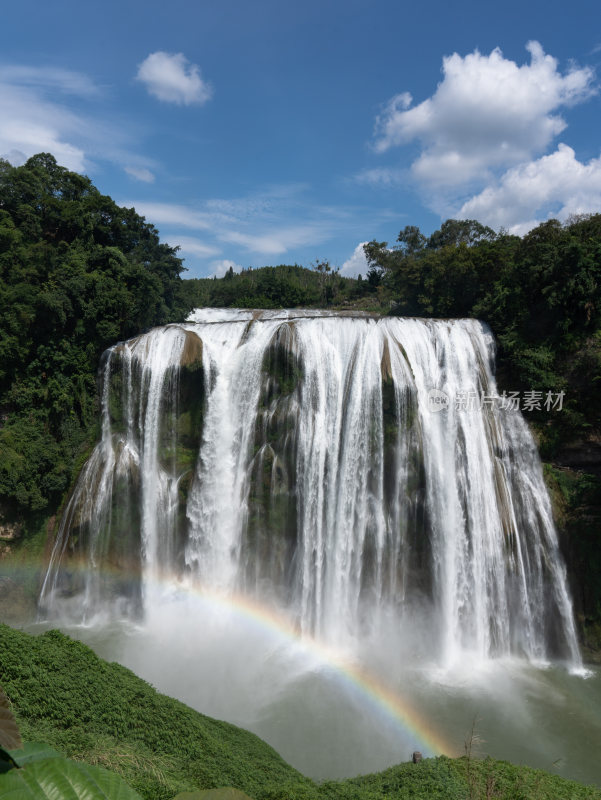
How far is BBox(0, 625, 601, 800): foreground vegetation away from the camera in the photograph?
6203 mm

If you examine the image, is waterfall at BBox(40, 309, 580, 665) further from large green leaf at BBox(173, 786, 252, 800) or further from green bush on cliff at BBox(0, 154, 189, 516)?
large green leaf at BBox(173, 786, 252, 800)

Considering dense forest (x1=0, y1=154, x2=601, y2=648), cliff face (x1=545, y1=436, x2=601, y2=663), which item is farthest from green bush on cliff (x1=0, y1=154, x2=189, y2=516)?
cliff face (x1=545, y1=436, x2=601, y2=663)

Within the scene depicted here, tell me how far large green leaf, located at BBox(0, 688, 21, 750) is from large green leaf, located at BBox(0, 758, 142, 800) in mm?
79

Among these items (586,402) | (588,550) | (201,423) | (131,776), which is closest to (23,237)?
(201,423)

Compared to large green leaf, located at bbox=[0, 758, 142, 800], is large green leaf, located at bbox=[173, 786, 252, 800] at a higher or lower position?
lower

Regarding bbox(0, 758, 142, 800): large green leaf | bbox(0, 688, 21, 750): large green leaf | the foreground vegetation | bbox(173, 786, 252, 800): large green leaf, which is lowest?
the foreground vegetation

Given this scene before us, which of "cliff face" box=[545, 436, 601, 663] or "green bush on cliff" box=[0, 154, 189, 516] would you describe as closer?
"cliff face" box=[545, 436, 601, 663]

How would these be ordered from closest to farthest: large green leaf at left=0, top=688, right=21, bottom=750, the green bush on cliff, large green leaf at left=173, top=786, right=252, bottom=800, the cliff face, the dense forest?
large green leaf at left=0, top=688, right=21, bottom=750, large green leaf at left=173, top=786, right=252, bottom=800, the cliff face, the dense forest, the green bush on cliff

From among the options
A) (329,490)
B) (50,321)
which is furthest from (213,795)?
(50,321)

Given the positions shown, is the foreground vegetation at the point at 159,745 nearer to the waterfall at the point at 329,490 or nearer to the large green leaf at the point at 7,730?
the large green leaf at the point at 7,730

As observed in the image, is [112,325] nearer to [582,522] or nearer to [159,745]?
[159,745]

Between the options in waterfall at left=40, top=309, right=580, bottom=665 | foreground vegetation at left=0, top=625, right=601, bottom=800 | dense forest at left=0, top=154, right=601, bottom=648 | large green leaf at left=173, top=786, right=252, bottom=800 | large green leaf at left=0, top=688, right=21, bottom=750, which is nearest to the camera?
large green leaf at left=0, top=688, right=21, bottom=750

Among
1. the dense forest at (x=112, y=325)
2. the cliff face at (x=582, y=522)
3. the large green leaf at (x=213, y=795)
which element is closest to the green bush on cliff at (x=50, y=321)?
the dense forest at (x=112, y=325)

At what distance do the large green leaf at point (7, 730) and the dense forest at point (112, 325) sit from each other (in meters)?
15.5
